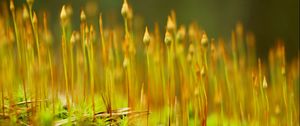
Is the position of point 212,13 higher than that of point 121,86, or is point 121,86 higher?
point 212,13

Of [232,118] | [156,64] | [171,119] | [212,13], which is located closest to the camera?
[171,119]

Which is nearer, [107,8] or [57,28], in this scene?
[57,28]

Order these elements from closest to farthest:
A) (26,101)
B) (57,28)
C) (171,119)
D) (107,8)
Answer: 1. (26,101)
2. (171,119)
3. (57,28)
4. (107,8)

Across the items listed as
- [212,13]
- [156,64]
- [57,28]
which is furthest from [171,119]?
→ [212,13]

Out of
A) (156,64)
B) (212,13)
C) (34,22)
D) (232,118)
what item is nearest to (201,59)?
(156,64)

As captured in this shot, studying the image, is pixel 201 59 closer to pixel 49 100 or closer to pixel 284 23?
pixel 49 100

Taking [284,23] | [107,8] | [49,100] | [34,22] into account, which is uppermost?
[107,8]
